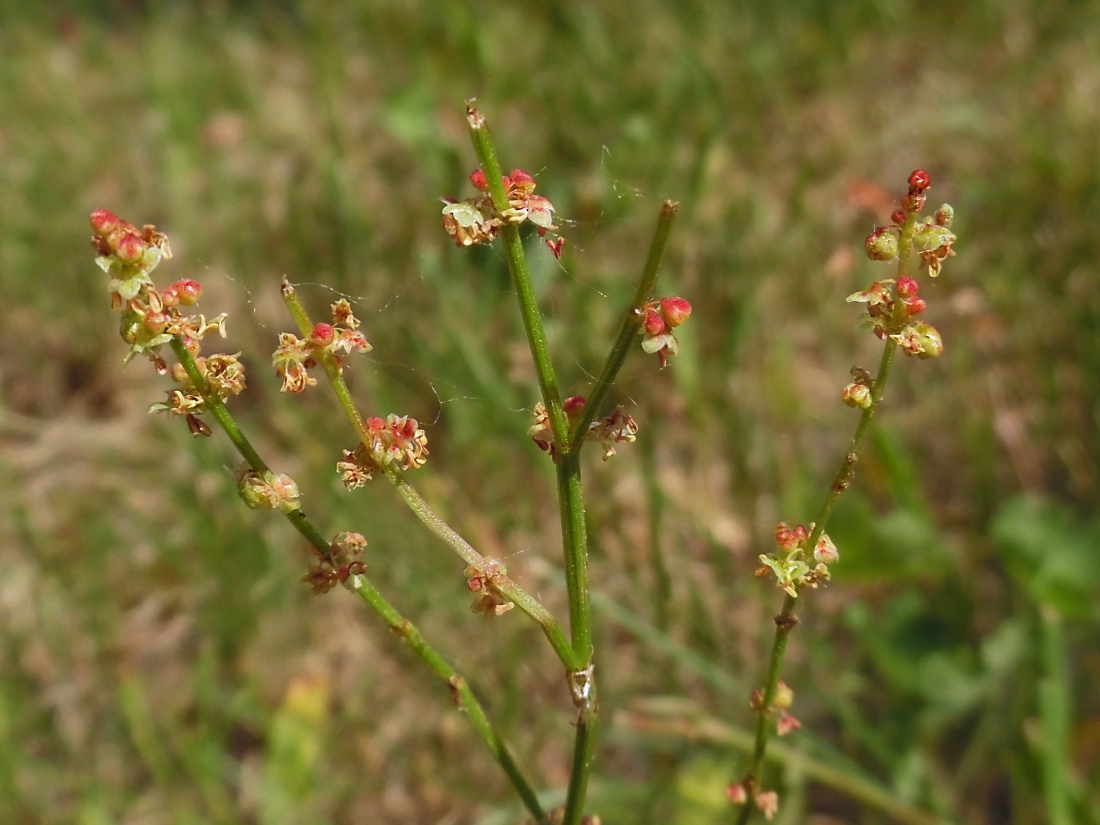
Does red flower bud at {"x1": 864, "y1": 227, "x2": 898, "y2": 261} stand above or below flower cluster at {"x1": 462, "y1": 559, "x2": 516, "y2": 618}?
above

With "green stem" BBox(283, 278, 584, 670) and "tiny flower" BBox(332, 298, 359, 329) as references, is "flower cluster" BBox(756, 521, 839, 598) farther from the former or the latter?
"tiny flower" BBox(332, 298, 359, 329)

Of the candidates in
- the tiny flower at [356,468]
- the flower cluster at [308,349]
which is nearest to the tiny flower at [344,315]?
the flower cluster at [308,349]

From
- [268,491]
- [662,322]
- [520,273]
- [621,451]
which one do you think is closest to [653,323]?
[662,322]

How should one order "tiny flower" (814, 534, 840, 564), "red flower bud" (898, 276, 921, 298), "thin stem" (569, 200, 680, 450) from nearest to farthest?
1. "thin stem" (569, 200, 680, 450)
2. "red flower bud" (898, 276, 921, 298)
3. "tiny flower" (814, 534, 840, 564)

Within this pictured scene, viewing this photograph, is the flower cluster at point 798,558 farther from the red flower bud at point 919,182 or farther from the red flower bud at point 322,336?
the red flower bud at point 322,336

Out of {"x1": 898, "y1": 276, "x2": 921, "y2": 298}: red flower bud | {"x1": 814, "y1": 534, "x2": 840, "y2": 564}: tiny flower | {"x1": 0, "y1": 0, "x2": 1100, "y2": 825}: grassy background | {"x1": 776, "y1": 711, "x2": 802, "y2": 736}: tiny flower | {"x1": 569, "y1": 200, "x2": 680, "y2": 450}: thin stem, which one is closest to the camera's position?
{"x1": 569, "y1": 200, "x2": 680, "y2": 450}: thin stem

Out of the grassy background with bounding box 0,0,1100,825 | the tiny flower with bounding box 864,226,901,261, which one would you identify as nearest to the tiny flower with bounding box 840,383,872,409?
the tiny flower with bounding box 864,226,901,261

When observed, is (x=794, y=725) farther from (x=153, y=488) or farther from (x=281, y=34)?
(x=281, y=34)
